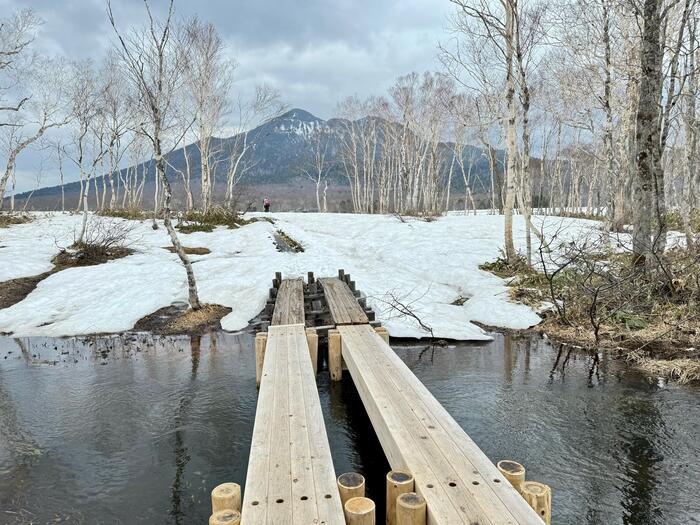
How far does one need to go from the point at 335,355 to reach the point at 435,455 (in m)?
3.58

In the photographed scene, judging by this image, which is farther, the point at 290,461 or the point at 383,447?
the point at 383,447

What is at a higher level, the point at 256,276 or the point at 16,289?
the point at 256,276

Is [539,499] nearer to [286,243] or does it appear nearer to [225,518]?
[225,518]

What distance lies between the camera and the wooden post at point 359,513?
2.54 meters

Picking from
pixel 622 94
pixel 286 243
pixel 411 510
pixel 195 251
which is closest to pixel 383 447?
pixel 411 510

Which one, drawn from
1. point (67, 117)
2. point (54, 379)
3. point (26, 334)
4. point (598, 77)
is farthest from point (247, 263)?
point (598, 77)

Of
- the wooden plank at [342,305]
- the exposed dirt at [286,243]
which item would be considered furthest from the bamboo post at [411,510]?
the exposed dirt at [286,243]

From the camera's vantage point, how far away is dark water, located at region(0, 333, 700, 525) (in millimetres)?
3795

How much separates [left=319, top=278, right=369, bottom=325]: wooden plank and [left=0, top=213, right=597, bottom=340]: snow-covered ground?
96cm

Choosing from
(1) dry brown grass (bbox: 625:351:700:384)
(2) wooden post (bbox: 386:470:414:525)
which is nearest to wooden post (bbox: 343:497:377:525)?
(2) wooden post (bbox: 386:470:414:525)

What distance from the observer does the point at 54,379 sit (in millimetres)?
6816

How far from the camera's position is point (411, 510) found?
254cm

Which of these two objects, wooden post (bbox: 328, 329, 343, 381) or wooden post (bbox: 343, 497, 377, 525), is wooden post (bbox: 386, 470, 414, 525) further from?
wooden post (bbox: 328, 329, 343, 381)

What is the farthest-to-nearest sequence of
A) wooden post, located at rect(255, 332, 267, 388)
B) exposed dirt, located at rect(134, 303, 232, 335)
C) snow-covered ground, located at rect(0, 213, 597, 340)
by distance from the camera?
snow-covered ground, located at rect(0, 213, 597, 340), exposed dirt, located at rect(134, 303, 232, 335), wooden post, located at rect(255, 332, 267, 388)
